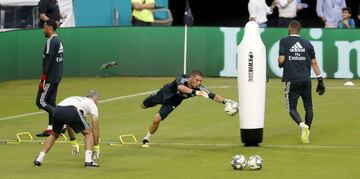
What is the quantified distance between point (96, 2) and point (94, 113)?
21.0 meters

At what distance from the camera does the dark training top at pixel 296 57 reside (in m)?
22.9

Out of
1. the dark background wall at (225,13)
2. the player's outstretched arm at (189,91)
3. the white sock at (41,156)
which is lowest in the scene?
the white sock at (41,156)

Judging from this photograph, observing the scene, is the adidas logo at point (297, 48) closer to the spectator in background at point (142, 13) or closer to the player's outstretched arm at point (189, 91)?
the player's outstretched arm at point (189, 91)

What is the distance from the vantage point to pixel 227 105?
21.8 meters

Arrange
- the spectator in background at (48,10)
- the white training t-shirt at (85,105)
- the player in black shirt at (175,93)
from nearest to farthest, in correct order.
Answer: the white training t-shirt at (85,105) → the player in black shirt at (175,93) → the spectator in background at (48,10)

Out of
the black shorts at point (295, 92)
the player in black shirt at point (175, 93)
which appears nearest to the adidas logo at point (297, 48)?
the black shorts at point (295, 92)

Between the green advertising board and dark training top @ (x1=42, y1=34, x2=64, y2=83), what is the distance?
10884 millimetres

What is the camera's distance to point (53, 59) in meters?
24.0

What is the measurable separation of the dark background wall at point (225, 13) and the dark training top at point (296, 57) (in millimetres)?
23097

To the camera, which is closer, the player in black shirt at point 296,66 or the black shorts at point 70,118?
the black shorts at point 70,118

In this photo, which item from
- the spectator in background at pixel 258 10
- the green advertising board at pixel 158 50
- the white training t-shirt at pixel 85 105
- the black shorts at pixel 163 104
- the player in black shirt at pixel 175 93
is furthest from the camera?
the spectator in background at pixel 258 10

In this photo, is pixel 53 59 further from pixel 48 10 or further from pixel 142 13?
pixel 142 13

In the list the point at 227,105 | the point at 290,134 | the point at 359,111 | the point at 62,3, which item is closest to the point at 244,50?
the point at 227,105

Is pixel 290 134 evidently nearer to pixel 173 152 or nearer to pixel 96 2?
pixel 173 152
